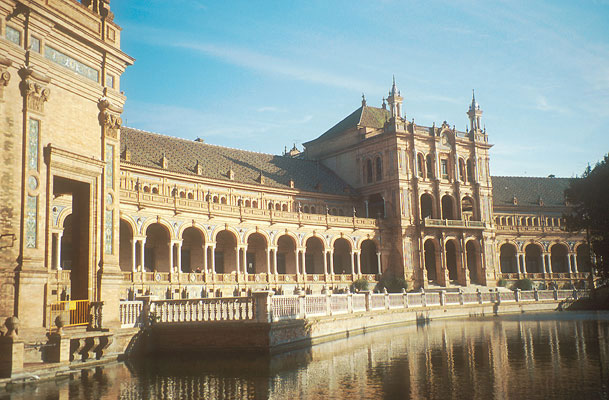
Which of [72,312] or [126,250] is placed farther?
[126,250]

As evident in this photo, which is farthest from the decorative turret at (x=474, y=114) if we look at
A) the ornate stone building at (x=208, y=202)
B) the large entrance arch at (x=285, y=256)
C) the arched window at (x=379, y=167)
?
the large entrance arch at (x=285, y=256)

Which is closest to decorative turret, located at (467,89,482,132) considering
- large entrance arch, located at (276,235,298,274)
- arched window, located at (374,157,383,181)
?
arched window, located at (374,157,383,181)

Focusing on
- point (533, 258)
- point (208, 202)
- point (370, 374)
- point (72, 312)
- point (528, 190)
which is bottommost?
point (370, 374)

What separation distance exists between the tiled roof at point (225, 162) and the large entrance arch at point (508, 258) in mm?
21255

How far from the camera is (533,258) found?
72.1 m

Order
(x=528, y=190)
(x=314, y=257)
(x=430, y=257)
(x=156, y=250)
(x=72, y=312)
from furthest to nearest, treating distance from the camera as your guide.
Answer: (x=528, y=190)
(x=430, y=257)
(x=314, y=257)
(x=156, y=250)
(x=72, y=312)

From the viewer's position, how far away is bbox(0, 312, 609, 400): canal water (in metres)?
13.4

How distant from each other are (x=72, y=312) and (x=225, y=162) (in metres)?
35.6

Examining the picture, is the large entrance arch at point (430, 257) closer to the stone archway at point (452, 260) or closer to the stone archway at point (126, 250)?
the stone archway at point (452, 260)

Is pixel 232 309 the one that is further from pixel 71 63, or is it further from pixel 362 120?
pixel 362 120

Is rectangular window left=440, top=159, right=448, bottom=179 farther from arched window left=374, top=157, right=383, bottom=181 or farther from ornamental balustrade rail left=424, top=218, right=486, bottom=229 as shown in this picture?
arched window left=374, top=157, right=383, bottom=181

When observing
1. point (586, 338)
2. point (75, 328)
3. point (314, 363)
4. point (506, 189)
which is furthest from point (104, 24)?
point (506, 189)

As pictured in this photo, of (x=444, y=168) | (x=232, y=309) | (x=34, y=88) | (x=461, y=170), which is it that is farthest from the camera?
(x=461, y=170)

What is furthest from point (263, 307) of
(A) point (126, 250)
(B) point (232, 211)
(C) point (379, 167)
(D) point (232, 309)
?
(C) point (379, 167)
